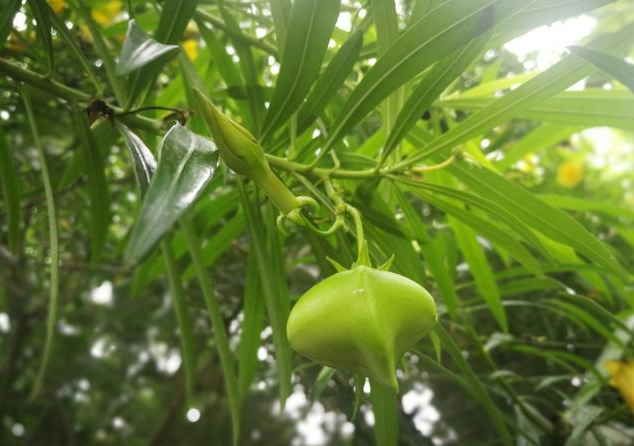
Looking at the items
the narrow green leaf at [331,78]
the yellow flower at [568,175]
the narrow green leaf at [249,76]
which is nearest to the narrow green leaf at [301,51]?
the narrow green leaf at [331,78]

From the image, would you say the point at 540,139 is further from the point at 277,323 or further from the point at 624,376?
the point at 277,323

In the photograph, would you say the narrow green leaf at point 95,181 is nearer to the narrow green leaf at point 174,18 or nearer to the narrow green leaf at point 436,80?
the narrow green leaf at point 174,18

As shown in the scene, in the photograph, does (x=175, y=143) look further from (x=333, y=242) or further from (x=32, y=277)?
(x=32, y=277)

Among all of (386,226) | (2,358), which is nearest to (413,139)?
(386,226)

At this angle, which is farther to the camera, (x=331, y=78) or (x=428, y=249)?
(x=428, y=249)

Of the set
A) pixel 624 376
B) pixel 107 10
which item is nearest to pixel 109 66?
pixel 107 10

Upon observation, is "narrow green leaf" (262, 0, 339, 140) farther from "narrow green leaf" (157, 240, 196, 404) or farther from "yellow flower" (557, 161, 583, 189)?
"yellow flower" (557, 161, 583, 189)
